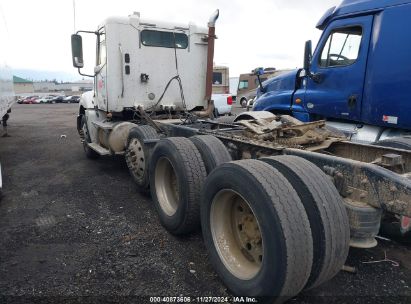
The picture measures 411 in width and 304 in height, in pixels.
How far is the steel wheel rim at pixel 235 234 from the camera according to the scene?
2.77m

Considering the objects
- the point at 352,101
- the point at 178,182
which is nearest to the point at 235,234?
the point at 178,182

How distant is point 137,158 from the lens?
516 cm

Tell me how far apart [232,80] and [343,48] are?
103 feet

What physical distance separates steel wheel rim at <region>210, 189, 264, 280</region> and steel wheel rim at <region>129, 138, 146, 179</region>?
2.25m

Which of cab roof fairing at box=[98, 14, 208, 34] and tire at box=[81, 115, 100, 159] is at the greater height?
cab roof fairing at box=[98, 14, 208, 34]

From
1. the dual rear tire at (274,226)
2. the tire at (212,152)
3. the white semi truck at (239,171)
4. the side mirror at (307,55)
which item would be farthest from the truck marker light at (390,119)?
the dual rear tire at (274,226)

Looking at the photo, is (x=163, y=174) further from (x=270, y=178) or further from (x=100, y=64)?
(x=100, y=64)

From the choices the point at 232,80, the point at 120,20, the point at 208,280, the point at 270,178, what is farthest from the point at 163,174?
the point at 232,80

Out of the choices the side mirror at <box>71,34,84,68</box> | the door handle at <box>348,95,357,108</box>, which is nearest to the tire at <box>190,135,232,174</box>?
the door handle at <box>348,95,357,108</box>

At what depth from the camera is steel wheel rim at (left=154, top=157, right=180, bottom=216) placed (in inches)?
161

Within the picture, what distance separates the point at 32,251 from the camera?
11.4 ft

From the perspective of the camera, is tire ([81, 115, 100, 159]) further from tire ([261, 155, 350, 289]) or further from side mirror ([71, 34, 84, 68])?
tire ([261, 155, 350, 289])

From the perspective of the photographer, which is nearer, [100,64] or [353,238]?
[353,238]

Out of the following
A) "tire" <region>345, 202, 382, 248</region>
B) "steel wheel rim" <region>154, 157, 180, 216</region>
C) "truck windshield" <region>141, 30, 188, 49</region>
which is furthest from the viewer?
"truck windshield" <region>141, 30, 188, 49</region>
